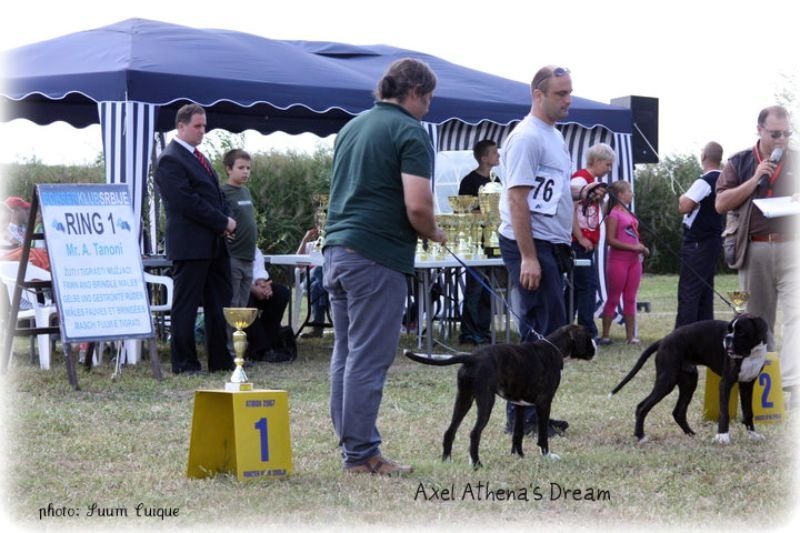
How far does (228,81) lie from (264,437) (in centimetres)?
530

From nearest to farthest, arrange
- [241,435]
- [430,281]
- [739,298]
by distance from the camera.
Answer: [241,435], [739,298], [430,281]

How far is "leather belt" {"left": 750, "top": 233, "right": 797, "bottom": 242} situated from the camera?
678 centimetres

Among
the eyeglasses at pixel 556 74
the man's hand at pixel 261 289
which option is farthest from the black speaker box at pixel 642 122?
the eyeglasses at pixel 556 74

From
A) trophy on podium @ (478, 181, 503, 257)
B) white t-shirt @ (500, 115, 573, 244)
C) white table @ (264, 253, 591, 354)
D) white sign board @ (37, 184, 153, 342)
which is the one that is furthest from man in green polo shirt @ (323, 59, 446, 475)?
trophy on podium @ (478, 181, 503, 257)

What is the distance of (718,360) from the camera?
18.8ft

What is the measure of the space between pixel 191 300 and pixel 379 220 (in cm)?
402

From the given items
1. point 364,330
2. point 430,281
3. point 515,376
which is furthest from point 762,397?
point 430,281

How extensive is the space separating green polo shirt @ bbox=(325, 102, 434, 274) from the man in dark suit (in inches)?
147

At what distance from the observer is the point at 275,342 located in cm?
957

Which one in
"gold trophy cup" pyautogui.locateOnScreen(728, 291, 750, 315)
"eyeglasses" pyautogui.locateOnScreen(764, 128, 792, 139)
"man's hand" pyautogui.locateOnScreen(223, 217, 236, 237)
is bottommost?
"gold trophy cup" pyautogui.locateOnScreen(728, 291, 750, 315)

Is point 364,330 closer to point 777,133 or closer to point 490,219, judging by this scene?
point 777,133

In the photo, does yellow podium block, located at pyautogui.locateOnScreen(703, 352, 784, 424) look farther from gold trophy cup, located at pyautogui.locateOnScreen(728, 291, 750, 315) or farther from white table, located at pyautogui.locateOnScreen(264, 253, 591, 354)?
white table, located at pyautogui.locateOnScreen(264, 253, 591, 354)

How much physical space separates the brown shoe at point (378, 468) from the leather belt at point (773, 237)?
3.12 meters

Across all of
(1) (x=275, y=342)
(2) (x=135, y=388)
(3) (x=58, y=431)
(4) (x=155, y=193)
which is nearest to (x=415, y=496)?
(3) (x=58, y=431)
